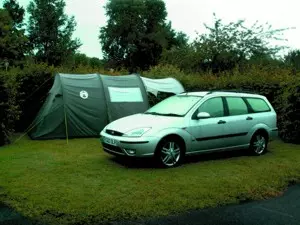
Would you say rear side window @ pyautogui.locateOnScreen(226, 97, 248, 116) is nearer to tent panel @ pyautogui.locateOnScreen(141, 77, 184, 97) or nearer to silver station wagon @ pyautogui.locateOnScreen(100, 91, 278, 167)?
silver station wagon @ pyautogui.locateOnScreen(100, 91, 278, 167)

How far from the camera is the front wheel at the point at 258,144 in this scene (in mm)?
9898

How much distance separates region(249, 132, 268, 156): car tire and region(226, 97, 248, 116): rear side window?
0.72m

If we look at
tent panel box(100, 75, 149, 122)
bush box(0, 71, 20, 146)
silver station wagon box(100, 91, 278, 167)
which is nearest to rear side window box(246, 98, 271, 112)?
silver station wagon box(100, 91, 278, 167)

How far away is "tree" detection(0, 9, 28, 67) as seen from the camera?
1341 inches

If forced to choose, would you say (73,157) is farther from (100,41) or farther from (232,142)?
(100,41)

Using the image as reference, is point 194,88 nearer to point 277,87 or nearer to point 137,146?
point 277,87

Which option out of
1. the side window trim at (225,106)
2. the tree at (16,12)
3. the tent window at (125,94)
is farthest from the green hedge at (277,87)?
the tree at (16,12)

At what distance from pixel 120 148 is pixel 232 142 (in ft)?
9.41

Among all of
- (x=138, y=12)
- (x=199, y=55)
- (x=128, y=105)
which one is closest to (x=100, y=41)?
(x=138, y=12)

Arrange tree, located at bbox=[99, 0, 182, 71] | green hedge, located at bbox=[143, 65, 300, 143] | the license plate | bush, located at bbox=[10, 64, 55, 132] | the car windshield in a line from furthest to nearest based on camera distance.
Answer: tree, located at bbox=[99, 0, 182, 71] → bush, located at bbox=[10, 64, 55, 132] → green hedge, located at bbox=[143, 65, 300, 143] → the car windshield → the license plate

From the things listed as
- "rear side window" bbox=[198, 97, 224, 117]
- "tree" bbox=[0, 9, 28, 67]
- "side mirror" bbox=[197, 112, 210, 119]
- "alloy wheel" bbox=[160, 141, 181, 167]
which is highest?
"tree" bbox=[0, 9, 28, 67]

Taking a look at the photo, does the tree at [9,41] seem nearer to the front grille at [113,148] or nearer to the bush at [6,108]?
the bush at [6,108]

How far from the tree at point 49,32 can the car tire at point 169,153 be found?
113 feet

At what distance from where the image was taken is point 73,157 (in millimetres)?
9422
